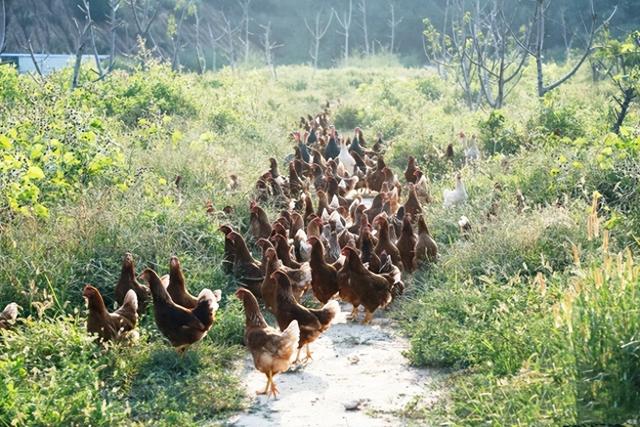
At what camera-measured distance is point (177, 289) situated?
6480 millimetres

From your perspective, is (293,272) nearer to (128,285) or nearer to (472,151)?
(128,285)

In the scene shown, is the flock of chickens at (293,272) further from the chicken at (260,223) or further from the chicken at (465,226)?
the chicken at (465,226)

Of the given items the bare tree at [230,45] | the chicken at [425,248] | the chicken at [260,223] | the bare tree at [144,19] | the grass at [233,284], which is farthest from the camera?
the bare tree at [230,45]

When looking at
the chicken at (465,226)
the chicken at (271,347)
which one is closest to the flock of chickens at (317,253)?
the chicken at (271,347)

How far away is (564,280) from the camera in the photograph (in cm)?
648

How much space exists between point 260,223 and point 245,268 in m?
1.37

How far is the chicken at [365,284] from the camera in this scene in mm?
7285

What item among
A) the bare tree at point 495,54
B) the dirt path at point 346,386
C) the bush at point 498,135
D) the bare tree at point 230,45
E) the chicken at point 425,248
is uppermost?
the bare tree at point 230,45

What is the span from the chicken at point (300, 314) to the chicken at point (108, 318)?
3.53ft

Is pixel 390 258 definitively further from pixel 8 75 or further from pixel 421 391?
pixel 8 75

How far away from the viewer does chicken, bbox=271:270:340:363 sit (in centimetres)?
621

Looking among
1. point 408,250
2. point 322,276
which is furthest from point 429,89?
point 322,276

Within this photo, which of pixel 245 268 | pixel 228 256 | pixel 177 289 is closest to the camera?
pixel 177 289

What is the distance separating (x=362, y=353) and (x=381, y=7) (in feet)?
173
